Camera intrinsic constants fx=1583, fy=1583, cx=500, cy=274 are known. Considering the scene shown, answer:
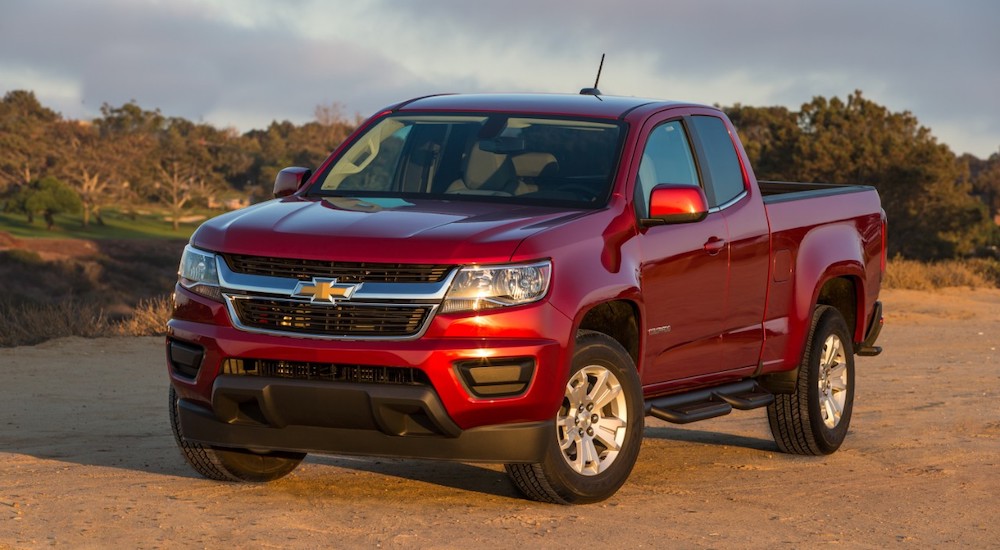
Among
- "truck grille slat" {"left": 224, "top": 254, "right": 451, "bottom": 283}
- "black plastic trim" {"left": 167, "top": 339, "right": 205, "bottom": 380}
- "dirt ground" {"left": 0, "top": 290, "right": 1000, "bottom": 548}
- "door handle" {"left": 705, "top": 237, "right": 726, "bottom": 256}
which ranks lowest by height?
"dirt ground" {"left": 0, "top": 290, "right": 1000, "bottom": 548}

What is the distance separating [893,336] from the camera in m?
18.1

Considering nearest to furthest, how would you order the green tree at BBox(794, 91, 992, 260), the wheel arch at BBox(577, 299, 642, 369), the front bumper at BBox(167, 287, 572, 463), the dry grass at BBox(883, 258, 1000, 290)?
the front bumper at BBox(167, 287, 572, 463), the wheel arch at BBox(577, 299, 642, 369), the dry grass at BBox(883, 258, 1000, 290), the green tree at BBox(794, 91, 992, 260)

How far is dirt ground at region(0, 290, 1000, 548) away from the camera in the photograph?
6715mm

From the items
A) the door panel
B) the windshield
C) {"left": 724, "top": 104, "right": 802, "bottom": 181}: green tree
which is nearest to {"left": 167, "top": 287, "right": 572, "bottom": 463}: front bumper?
the door panel

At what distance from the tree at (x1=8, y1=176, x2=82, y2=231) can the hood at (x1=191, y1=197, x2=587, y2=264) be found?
7470cm

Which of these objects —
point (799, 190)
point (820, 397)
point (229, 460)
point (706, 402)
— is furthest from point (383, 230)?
point (799, 190)

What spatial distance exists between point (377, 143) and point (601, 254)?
71.6 inches

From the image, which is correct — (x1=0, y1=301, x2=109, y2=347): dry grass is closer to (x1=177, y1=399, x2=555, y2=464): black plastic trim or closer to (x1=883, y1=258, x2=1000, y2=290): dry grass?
(x1=177, y1=399, x2=555, y2=464): black plastic trim

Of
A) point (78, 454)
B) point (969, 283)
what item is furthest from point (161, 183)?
point (78, 454)

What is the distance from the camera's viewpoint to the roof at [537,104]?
838 centimetres

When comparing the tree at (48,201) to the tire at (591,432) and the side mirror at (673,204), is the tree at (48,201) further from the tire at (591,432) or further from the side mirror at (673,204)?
the tire at (591,432)

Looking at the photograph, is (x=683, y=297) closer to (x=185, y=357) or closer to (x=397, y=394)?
(x=397, y=394)

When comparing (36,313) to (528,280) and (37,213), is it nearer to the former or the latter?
(528,280)

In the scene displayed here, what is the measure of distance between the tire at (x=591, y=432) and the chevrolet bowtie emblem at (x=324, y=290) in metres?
1.07
